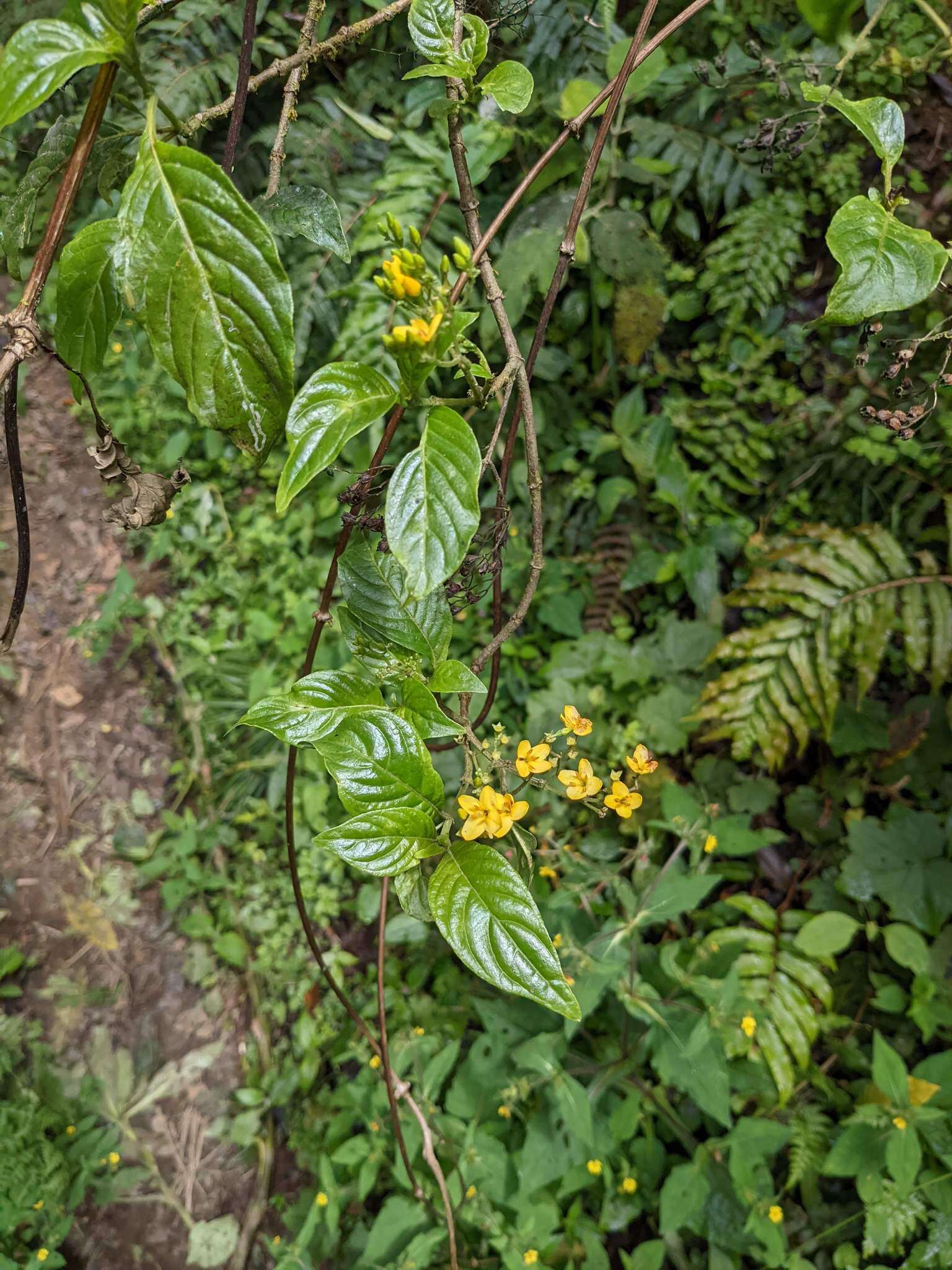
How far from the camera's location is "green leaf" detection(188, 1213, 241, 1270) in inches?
75.9

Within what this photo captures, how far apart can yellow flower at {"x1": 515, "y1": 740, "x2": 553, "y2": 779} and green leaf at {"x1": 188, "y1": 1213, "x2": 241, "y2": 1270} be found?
195cm

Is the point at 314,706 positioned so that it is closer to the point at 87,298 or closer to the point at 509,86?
the point at 87,298

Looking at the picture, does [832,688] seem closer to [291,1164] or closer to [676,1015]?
[676,1015]

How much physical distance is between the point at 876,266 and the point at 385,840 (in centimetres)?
71

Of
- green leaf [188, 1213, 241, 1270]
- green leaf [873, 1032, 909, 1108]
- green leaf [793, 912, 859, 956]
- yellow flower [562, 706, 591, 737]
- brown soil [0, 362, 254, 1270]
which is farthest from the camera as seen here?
brown soil [0, 362, 254, 1270]

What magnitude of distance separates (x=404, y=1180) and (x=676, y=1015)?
0.65 metres

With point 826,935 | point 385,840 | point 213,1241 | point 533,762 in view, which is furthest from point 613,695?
point 213,1241

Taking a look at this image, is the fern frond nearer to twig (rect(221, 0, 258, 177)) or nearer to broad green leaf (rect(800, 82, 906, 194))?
broad green leaf (rect(800, 82, 906, 194))

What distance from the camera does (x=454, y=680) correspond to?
766mm

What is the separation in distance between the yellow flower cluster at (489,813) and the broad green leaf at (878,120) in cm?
71

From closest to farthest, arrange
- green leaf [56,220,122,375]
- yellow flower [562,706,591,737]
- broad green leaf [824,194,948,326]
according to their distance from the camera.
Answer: green leaf [56,220,122,375] < broad green leaf [824,194,948,326] < yellow flower [562,706,591,737]

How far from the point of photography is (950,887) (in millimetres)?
1705

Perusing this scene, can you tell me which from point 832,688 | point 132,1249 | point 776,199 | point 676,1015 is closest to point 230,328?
point 676,1015

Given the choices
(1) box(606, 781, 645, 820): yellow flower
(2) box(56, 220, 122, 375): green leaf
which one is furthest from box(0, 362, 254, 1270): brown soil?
(2) box(56, 220, 122, 375): green leaf
